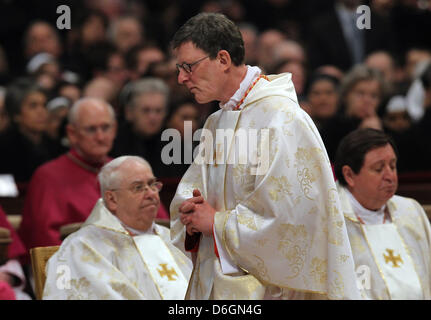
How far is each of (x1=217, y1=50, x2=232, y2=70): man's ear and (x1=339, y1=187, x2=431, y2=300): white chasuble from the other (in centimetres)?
177

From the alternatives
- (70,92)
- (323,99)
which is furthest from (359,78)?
(70,92)

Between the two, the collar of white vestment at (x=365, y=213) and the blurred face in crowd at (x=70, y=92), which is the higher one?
the blurred face in crowd at (x=70, y=92)

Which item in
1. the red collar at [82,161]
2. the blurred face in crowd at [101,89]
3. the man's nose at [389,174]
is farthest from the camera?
the blurred face in crowd at [101,89]

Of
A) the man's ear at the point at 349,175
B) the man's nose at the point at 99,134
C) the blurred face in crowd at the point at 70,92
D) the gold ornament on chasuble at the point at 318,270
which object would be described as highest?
the blurred face in crowd at the point at 70,92

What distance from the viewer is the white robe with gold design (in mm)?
4852

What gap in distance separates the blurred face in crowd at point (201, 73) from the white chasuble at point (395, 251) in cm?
175

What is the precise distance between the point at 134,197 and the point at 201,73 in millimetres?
1618

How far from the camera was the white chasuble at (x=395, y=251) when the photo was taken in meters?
5.23

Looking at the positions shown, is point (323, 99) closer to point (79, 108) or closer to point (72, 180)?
point (79, 108)

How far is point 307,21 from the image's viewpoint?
33.7 feet

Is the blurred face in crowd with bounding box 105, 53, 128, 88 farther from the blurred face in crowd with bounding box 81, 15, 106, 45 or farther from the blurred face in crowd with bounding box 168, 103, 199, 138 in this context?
the blurred face in crowd with bounding box 168, 103, 199, 138

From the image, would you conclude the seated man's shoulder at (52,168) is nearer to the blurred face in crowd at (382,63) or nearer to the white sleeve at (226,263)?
the white sleeve at (226,263)

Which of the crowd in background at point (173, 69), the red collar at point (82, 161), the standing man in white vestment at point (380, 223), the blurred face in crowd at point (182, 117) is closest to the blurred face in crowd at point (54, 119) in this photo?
the crowd in background at point (173, 69)
